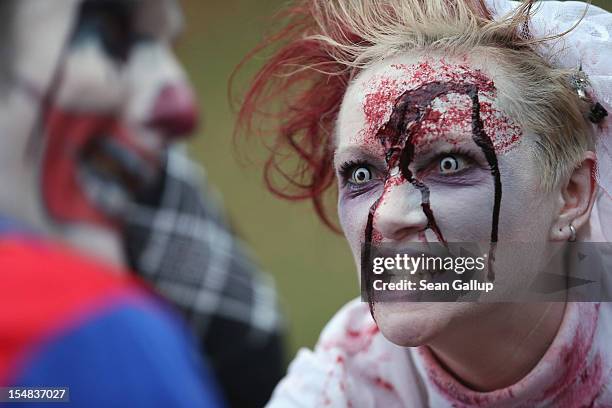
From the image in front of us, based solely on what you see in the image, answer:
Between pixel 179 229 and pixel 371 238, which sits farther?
pixel 179 229

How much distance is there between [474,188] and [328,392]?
1.06 ft

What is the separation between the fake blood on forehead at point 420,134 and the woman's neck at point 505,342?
2.6 inches

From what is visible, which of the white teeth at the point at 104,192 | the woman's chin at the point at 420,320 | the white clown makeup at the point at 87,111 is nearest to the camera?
the woman's chin at the point at 420,320

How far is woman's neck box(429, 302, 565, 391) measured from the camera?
3.34 ft

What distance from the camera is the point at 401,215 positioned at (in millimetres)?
965

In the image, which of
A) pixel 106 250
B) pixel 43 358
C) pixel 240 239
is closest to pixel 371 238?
pixel 43 358

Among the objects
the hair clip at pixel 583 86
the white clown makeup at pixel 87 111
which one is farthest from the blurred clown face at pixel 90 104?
the hair clip at pixel 583 86

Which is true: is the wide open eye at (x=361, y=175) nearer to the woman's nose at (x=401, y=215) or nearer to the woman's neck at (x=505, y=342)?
the woman's nose at (x=401, y=215)

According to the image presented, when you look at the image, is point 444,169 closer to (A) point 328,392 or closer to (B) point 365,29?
(B) point 365,29

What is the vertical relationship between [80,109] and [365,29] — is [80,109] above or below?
below

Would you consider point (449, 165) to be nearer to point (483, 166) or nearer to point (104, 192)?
point (483, 166)

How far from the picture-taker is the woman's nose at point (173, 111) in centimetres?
211

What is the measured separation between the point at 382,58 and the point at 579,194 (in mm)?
258

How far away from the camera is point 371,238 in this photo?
1.01m
